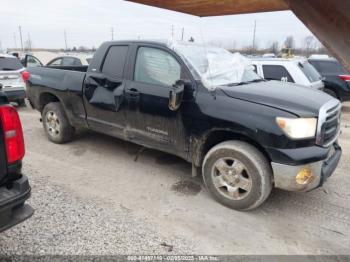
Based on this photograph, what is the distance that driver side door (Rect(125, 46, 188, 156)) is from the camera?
373cm

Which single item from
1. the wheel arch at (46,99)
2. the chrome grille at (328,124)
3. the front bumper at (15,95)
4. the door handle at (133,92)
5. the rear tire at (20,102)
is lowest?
the rear tire at (20,102)

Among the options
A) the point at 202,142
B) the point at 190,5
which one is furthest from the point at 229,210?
the point at 190,5

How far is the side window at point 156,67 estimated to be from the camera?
12.4 feet

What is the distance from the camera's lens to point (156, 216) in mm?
3201

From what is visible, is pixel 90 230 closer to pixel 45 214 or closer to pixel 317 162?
pixel 45 214

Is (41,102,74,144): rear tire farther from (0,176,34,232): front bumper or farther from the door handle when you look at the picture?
(0,176,34,232): front bumper

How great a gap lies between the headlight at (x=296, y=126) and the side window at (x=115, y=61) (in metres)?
2.40

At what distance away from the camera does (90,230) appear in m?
2.89

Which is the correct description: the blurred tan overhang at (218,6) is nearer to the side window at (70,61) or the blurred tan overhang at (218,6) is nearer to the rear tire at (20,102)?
the rear tire at (20,102)

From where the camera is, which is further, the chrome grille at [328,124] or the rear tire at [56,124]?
the rear tire at [56,124]

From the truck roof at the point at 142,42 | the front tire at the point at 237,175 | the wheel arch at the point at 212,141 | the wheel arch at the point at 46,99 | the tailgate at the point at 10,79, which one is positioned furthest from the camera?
the tailgate at the point at 10,79

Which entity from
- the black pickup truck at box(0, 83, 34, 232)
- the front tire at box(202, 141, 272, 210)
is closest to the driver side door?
the front tire at box(202, 141, 272, 210)

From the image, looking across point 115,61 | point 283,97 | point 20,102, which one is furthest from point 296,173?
point 20,102

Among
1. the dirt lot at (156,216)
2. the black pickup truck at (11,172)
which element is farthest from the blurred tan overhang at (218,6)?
the dirt lot at (156,216)
